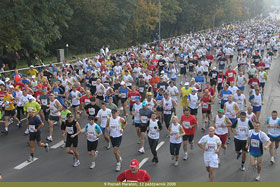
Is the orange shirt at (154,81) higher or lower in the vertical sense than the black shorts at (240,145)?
higher

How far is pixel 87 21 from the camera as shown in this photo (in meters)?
42.6

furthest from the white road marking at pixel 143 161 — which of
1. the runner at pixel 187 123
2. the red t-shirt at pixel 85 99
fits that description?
the red t-shirt at pixel 85 99

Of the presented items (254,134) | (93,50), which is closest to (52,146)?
(254,134)

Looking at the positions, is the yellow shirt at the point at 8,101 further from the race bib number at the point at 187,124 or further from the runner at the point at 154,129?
the race bib number at the point at 187,124

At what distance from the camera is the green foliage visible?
26922mm

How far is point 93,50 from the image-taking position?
44.1 metres

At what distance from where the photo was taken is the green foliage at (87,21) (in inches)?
1060

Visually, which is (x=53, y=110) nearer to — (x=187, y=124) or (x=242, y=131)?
(x=187, y=124)

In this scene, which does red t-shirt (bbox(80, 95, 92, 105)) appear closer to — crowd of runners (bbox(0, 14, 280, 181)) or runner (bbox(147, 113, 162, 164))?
crowd of runners (bbox(0, 14, 280, 181))

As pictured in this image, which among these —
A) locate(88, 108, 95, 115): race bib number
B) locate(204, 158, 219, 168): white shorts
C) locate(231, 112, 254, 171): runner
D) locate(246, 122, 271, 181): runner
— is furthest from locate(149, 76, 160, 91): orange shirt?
locate(204, 158, 219, 168): white shorts

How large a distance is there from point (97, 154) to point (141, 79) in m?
4.82

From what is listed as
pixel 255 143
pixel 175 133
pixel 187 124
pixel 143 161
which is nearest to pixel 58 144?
pixel 143 161

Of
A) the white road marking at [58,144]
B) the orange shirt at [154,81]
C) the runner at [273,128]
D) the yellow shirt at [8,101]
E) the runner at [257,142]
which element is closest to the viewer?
the runner at [257,142]

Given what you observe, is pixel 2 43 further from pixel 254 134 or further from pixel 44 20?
pixel 254 134
